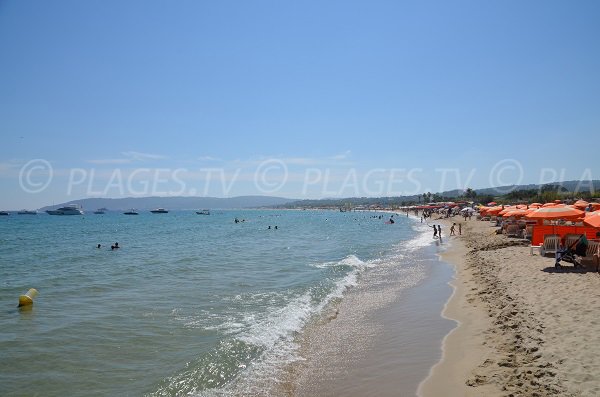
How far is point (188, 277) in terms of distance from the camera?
18531 millimetres

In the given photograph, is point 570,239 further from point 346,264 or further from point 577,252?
point 346,264

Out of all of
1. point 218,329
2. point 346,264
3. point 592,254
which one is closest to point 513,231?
point 346,264

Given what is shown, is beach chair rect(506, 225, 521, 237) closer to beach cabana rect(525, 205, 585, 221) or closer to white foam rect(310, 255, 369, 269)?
white foam rect(310, 255, 369, 269)

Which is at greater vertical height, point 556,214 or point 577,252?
point 556,214

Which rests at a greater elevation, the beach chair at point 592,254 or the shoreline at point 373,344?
the beach chair at point 592,254

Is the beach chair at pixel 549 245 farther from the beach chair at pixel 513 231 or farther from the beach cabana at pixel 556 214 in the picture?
the beach chair at pixel 513 231

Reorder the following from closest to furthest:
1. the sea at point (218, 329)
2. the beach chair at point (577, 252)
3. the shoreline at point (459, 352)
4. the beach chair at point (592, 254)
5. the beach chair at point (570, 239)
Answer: the shoreline at point (459, 352)
the sea at point (218, 329)
the beach chair at point (592, 254)
the beach chair at point (577, 252)
the beach chair at point (570, 239)

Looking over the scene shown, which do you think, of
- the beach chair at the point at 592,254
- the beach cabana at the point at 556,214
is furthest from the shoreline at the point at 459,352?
the beach cabana at the point at 556,214

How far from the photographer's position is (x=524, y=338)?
7395 millimetres

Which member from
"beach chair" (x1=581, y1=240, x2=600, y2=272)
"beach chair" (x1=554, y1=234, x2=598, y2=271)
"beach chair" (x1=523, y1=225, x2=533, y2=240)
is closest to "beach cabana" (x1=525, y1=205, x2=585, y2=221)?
"beach chair" (x1=554, y1=234, x2=598, y2=271)

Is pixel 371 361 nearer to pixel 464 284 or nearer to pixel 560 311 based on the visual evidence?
pixel 560 311

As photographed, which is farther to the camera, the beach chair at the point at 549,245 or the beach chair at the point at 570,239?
the beach chair at the point at 549,245

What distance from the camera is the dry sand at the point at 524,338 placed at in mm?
5727

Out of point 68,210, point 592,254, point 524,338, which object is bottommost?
point 68,210
